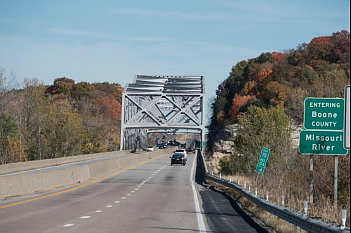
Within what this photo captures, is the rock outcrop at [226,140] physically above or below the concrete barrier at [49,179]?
above

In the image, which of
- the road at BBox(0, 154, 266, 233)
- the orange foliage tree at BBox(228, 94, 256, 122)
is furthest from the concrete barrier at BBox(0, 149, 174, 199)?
the orange foliage tree at BBox(228, 94, 256, 122)

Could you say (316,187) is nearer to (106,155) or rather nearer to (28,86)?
(106,155)

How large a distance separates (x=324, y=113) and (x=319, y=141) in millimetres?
810

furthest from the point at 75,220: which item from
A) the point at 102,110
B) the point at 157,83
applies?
the point at 102,110

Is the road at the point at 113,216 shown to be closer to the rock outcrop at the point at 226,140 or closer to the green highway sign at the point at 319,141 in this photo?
the green highway sign at the point at 319,141

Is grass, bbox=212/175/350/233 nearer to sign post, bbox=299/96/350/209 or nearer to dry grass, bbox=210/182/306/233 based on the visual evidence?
dry grass, bbox=210/182/306/233

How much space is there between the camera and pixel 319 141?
56.0ft

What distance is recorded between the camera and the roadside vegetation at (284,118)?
64.9 ft

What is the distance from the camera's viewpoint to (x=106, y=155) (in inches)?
3536

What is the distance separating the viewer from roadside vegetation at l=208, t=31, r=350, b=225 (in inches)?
779

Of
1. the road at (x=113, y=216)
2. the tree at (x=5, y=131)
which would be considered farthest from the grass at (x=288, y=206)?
the tree at (x=5, y=131)

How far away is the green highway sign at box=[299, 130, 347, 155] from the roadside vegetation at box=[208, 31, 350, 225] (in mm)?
1379

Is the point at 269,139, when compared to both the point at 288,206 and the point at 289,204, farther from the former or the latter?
the point at 288,206

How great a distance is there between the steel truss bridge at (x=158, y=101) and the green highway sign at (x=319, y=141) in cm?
9982
